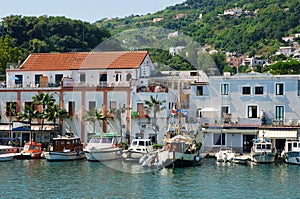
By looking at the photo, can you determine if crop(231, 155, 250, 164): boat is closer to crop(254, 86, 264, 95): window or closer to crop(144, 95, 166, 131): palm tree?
crop(254, 86, 264, 95): window

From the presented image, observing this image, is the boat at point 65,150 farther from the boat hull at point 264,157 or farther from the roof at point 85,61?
the boat hull at point 264,157

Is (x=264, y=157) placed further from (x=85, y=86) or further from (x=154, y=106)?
(x=85, y=86)

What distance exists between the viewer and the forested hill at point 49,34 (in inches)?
4535

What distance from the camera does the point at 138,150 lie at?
6244 cm

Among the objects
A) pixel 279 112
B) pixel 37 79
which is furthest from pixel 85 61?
pixel 279 112

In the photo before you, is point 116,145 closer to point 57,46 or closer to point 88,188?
point 88,188

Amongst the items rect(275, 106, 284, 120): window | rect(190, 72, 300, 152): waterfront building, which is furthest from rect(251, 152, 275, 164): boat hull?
rect(275, 106, 284, 120): window

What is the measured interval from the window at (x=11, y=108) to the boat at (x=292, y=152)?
30217 mm

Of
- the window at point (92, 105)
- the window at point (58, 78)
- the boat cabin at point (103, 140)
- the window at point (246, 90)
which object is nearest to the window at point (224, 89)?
the window at point (246, 90)

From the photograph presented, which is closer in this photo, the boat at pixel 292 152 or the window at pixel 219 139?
the boat at pixel 292 152

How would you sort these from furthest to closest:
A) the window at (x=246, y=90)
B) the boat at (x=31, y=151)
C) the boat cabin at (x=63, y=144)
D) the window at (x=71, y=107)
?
the window at (x=71, y=107) < the window at (x=246, y=90) < the boat at (x=31, y=151) < the boat cabin at (x=63, y=144)

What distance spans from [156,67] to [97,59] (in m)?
6.85

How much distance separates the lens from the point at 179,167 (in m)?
57.9

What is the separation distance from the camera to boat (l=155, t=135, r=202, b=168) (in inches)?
2245
